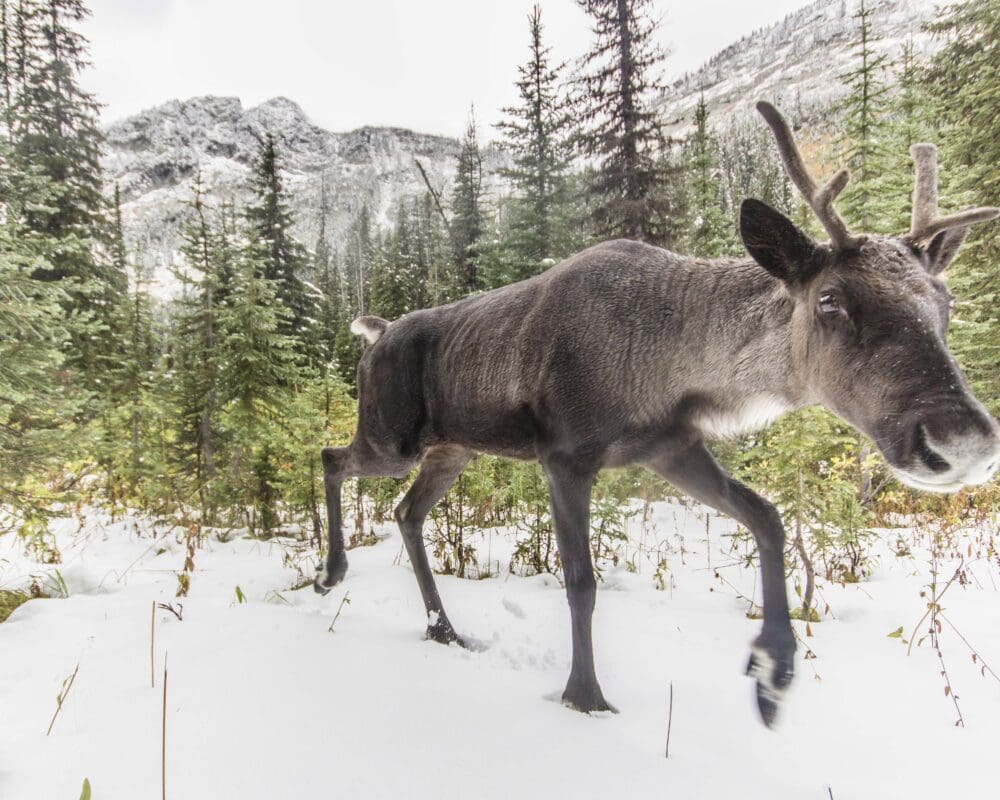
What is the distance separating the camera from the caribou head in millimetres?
1741

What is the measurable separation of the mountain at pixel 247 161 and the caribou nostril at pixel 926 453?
440ft

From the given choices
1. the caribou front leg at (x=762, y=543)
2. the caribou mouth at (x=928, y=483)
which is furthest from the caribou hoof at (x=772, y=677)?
the caribou mouth at (x=928, y=483)

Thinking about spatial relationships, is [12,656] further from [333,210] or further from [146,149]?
[146,149]

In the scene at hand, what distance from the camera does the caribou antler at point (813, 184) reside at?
2258mm

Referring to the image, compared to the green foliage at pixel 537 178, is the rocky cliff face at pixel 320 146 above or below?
above

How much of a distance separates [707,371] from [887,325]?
87 centimetres

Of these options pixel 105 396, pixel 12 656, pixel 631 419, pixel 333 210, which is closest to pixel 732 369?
pixel 631 419

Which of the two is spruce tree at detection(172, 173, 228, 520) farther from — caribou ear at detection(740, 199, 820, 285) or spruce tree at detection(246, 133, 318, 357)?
spruce tree at detection(246, 133, 318, 357)

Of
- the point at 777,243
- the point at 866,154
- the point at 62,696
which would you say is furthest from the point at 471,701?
the point at 866,154

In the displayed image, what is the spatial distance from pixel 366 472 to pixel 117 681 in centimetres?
213

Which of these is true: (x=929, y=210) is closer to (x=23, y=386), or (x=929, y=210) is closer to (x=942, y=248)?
(x=942, y=248)

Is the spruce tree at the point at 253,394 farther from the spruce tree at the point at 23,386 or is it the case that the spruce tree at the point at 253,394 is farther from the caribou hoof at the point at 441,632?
the caribou hoof at the point at 441,632

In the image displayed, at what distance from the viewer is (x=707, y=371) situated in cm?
276

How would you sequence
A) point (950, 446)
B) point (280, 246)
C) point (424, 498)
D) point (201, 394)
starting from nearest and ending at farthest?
point (950, 446)
point (424, 498)
point (201, 394)
point (280, 246)
